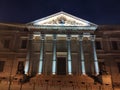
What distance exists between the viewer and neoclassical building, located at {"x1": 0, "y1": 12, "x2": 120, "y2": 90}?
31969mm

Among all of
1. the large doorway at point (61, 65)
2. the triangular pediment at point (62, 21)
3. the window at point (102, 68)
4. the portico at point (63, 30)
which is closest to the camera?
the window at point (102, 68)

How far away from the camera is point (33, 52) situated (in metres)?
35.2

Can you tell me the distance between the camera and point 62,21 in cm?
3666

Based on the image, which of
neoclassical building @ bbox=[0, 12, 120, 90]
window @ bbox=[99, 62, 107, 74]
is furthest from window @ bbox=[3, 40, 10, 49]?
window @ bbox=[99, 62, 107, 74]

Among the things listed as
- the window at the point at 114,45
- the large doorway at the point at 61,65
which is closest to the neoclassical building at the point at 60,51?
the large doorway at the point at 61,65

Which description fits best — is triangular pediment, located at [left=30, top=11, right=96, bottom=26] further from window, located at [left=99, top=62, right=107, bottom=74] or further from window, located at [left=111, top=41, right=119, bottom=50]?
window, located at [left=99, top=62, right=107, bottom=74]

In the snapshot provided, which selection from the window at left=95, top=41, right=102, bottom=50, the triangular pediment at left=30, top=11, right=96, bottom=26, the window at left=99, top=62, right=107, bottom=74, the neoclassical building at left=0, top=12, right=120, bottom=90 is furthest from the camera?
the triangular pediment at left=30, top=11, right=96, bottom=26

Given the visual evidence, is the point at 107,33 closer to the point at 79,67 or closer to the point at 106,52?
the point at 106,52

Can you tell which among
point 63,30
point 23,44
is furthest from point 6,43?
point 63,30

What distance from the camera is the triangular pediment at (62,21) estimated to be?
3644 cm

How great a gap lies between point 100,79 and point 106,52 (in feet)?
20.4

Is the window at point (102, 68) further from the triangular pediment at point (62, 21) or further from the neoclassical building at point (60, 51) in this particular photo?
the triangular pediment at point (62, 21)

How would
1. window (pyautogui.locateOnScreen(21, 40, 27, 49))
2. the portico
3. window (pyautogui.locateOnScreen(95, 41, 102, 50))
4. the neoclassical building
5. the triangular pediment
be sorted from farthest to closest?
the triangular pediment, window (pyautogui.locateOnScreen(95, 41, 102, 50)), window (pyautogui.locateOnScreen(21, 40, 27, 49)), the portico, the neoclassical building

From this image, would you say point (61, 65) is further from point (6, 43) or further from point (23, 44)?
point (6, 43)
